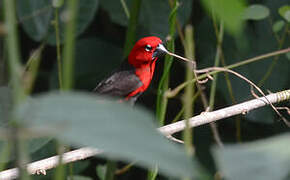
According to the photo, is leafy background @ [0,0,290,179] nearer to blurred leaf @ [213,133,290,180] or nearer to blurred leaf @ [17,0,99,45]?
blurred leaf @ [17,0,99,45]

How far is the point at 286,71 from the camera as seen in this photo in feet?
7.53

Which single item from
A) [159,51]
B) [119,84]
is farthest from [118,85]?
[159,51]

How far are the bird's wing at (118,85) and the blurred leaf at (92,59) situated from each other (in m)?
0.07

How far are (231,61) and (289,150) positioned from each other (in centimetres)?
212

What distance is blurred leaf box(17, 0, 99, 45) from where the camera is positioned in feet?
7.58

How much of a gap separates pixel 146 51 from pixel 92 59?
314 millimetres

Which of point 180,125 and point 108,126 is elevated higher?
point 108,126

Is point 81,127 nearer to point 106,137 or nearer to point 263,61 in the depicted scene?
point 106,137

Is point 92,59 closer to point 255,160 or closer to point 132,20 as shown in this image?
point 132,20

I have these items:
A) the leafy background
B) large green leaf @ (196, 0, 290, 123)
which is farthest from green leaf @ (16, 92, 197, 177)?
large green leaf @ (196, 0, 290, 123)

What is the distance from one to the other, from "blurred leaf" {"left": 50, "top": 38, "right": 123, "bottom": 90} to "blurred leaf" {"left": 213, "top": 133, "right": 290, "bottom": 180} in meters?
2.38

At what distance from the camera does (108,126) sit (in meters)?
0.30

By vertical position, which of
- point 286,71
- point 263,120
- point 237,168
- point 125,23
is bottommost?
point 263,120

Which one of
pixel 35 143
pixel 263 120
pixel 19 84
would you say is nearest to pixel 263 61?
pixel 263 120
